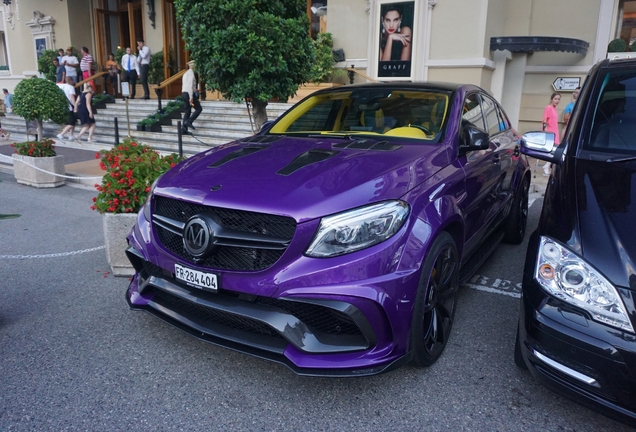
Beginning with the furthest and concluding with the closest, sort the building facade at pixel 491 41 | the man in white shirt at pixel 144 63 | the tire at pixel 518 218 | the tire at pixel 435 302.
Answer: the man in white shirt at pixel 144 63
the building facade at pixel 491 41
the tire at pixel 518 218
the tire at pixel 435 302

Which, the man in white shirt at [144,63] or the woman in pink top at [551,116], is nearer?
the woman in pink top at [551,116]

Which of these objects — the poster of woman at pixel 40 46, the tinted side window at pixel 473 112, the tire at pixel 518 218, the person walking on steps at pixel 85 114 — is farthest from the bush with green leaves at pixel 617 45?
the poster of woman at pixel 40 46

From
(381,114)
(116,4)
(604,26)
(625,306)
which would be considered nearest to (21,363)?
(381,114)

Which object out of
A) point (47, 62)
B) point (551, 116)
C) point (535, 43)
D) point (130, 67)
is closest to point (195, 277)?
point (551, 116)

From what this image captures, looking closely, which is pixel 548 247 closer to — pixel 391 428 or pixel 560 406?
pixel 560 406

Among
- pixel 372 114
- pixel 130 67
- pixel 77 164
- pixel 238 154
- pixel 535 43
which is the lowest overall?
pixel 77 164

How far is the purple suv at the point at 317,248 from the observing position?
8.04 feet

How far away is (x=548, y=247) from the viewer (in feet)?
7.67

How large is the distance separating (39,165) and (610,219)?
28.4 ft

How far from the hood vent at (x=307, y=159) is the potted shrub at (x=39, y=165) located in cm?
668

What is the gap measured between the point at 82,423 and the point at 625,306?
→ 256 centimetres

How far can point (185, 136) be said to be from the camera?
1209 centimetres

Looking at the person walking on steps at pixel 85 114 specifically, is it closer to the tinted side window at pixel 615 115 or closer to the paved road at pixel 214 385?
the paved road at pixel 214 385

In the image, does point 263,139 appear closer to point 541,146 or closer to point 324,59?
point 541,146
